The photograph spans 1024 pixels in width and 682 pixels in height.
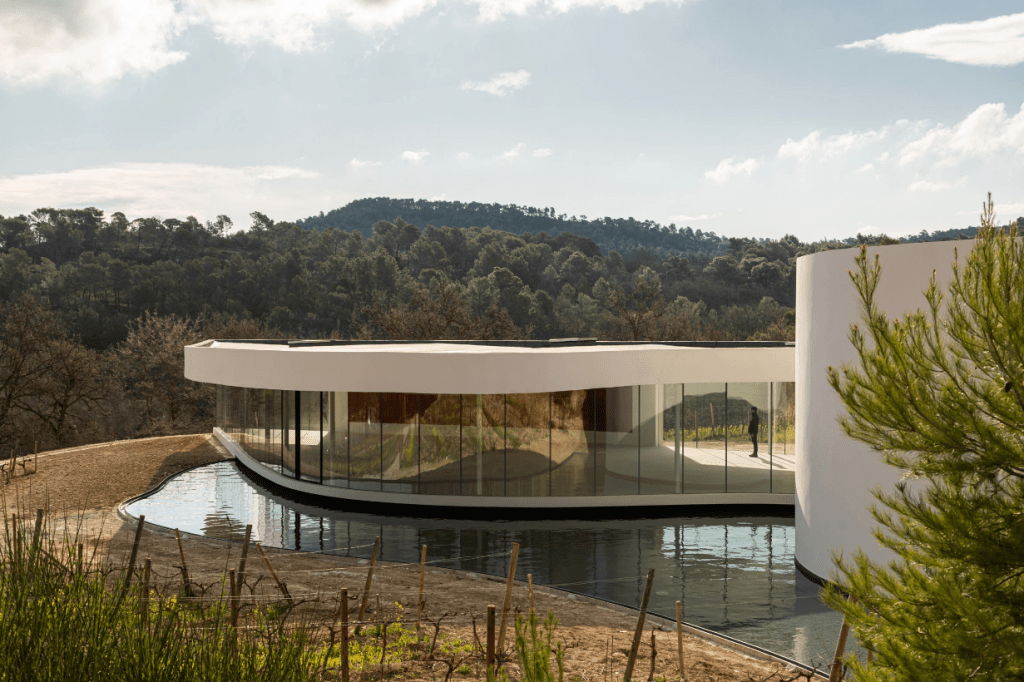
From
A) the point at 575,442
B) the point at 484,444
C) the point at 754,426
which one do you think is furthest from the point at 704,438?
the point at 484,444

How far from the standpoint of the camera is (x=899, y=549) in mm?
Answer: 6234

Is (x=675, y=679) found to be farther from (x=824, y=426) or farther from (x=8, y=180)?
(x=8, y=180)

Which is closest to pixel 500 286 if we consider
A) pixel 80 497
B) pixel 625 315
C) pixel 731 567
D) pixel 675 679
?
pixel 625 315

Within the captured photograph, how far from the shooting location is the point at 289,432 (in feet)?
71.1

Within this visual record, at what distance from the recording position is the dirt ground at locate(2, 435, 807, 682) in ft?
29.4

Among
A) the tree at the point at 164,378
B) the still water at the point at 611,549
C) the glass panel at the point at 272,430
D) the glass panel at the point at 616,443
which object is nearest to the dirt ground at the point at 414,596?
the still water at the point at 611,549

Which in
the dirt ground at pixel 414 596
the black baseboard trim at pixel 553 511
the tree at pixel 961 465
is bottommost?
the black baseboard trim at pixel 553 511

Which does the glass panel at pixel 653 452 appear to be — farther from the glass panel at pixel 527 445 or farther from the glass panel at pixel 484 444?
the glass panel at pixel 484 444

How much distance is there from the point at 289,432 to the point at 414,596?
10804 mm

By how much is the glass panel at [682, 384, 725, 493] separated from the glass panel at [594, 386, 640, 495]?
1.26 meters

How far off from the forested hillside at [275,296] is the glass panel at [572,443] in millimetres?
28209

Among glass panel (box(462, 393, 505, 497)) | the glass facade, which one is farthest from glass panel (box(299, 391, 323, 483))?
glass panel (box(462, 393, 505, 497))

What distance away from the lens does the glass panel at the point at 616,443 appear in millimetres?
19312

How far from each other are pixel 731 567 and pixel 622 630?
4672 mm
